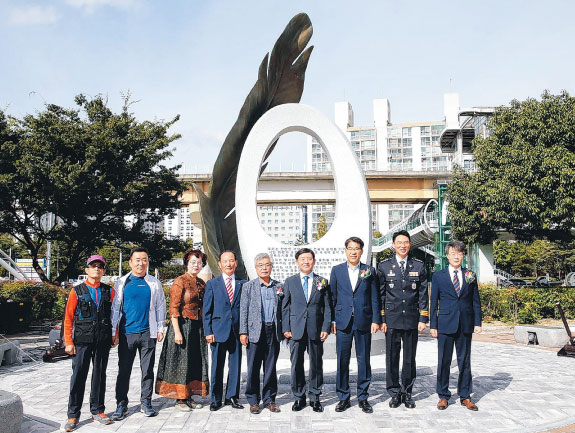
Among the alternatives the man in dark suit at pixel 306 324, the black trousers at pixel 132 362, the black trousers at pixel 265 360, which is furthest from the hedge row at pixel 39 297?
the man in dark suit at pixel 306 324

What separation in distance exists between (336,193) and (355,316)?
3.35 m

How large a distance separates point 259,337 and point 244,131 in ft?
16.2

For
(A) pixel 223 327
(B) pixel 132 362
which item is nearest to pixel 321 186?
(A) pixel 223 327

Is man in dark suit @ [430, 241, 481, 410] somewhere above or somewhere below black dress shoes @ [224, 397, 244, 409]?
above

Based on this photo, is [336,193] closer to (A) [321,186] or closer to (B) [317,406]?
(B) [317,406]

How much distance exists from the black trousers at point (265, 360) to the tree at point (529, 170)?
464 inches

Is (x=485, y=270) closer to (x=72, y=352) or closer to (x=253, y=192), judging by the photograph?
(x=253, y=192)

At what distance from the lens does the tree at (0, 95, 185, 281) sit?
1441 cm

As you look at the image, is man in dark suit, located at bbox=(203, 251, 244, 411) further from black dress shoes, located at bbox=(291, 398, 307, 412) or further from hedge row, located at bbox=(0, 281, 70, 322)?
hedge row, located at bbox=(0, 281, 70, 322)

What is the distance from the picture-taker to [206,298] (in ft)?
15.1

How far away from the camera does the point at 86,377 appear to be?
4.30 metres

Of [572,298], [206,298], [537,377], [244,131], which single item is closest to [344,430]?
[206,298]

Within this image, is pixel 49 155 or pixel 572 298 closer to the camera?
pixel 572 298

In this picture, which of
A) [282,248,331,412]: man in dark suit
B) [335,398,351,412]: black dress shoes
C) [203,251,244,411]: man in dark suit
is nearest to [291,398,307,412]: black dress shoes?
[282,248,331,412]: man in dark suit
